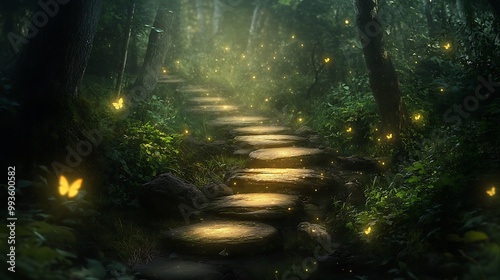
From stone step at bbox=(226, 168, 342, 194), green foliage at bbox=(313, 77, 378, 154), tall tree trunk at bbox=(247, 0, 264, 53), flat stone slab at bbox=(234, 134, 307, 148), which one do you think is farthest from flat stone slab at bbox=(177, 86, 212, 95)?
stone step at bbox=(226, 168, 342, 194)

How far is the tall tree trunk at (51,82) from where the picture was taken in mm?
5078

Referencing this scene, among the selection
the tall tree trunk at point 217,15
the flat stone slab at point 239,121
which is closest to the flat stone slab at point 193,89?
the flat stone slab at point 239,121

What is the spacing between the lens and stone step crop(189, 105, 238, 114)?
1162 centimetres

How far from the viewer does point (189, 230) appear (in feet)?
17.5

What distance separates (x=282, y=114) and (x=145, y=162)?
541cm

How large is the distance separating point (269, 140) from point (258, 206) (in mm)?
3001

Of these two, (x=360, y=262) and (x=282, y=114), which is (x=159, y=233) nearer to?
(x=360, y=262)

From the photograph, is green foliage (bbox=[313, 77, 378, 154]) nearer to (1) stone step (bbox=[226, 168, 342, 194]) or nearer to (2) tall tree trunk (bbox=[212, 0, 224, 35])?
(1) stone step (bbox=[226, 168, 342, 194])

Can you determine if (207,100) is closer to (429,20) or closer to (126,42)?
(126,42)

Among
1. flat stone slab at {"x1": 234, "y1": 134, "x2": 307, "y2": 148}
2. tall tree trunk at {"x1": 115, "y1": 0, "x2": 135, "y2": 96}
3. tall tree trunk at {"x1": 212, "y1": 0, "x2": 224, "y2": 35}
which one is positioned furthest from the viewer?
tall tree trunk at {"x1": 212, "y1": 0, "x2": 224, "y2": 35}

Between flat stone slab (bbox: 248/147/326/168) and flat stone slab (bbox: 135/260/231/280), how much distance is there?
3110mm

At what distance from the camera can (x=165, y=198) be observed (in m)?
5.93

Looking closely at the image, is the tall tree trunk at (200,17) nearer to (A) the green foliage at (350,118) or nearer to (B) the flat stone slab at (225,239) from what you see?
(A) the green foliage at (350,118)

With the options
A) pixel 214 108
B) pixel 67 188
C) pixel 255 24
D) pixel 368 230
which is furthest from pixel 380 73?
pixel 255 24
